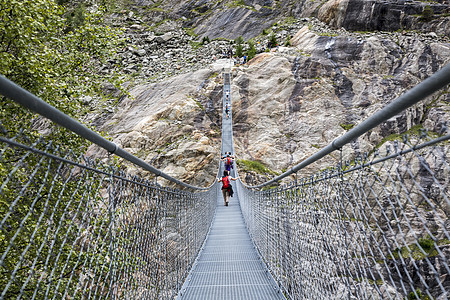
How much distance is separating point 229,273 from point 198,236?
1.21 meters

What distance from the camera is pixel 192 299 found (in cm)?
318

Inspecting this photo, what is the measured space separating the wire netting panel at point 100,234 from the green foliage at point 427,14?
67.7ft

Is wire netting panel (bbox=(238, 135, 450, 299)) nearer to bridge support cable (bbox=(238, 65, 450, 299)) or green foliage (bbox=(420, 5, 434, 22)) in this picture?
bridge support cable (bbox=(238, 65, 450, 299))

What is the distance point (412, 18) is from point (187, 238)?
2096 cm

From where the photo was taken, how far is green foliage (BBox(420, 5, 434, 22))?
17203 millimetres

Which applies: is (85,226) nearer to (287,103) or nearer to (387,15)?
(287,103)

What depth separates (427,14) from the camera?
17344 mm

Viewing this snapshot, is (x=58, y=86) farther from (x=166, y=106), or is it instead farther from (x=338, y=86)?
(x=338, y=86)

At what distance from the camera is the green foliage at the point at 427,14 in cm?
1720

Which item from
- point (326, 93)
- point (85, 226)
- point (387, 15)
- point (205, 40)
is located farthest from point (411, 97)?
point (205, 40)

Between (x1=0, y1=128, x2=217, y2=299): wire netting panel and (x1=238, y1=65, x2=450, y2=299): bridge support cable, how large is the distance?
129cm

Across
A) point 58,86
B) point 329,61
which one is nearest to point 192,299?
point 58,86

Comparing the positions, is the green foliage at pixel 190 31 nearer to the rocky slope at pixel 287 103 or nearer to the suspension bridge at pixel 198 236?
the rocky slope at pixel 287 103

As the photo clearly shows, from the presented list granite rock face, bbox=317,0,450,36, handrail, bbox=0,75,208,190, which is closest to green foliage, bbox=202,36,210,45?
granite rock face, bbox=317,0,450,36
